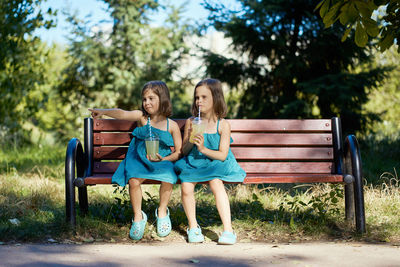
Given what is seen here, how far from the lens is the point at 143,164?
11.4 ft

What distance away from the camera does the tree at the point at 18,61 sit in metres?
7.15

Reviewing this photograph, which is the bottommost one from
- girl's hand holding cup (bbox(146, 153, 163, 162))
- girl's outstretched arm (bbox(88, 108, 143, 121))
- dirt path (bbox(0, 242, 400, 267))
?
dirt path (bbox(0, 242, 400, 267))

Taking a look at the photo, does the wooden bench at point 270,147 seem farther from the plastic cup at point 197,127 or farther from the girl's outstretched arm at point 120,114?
the plastic cup at point 197,127

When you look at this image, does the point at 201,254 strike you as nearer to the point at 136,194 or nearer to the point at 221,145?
the point at 136,194

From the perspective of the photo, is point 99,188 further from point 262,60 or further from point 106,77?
point 106,77

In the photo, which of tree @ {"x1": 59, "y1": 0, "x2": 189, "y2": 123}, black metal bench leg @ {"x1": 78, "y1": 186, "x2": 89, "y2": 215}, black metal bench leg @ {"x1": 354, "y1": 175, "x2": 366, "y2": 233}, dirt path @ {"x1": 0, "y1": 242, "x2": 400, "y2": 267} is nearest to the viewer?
dirt path @ {"x1": 0, "y1": 242, "x2": 400, "y2": 267}

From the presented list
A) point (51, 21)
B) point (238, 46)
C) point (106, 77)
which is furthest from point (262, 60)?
point (106, 77)

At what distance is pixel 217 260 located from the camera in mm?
2838

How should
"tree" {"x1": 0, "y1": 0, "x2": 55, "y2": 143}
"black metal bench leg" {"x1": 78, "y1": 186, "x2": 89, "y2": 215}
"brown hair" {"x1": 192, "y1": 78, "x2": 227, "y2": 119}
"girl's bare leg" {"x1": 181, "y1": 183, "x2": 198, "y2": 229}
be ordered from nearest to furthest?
"girl's bare leg" {"x1": 181, "y1": 183, "x2": 198, "y2": 229} < "brown hair" {"x1": 192, "y1": 78, "x2": 227, "y2": 119} < "black metal bench leg" {"x1": 78, "y1": 186, "x2": 89, "y2": 215} < "tree" {"x1": 0, "y1": 0, "x2": 55, "y2": 143}

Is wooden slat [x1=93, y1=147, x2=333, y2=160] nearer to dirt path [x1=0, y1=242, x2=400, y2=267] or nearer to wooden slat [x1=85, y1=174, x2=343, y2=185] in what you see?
wooden slat [x1=85, y1=174, x2=343, y2=185]

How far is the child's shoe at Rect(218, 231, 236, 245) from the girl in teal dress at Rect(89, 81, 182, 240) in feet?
1.41

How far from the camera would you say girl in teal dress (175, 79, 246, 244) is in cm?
330

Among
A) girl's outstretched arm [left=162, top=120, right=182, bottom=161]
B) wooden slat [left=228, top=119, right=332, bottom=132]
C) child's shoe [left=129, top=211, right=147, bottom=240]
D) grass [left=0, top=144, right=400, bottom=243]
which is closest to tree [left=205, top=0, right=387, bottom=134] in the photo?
grass [left=0, top=144, right=400, bottom=243]

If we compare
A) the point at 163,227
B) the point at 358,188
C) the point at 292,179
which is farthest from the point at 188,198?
the point at 358,188
